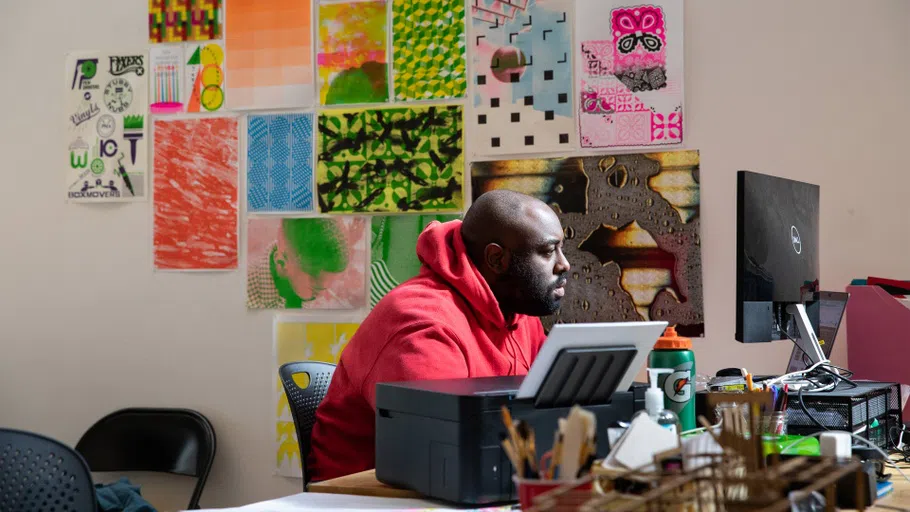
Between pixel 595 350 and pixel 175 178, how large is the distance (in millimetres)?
2459

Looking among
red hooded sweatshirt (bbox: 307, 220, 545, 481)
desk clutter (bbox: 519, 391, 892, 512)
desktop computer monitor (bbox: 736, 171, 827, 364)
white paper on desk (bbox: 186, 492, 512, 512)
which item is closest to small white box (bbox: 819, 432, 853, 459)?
desk clutter (bbox: 519, 391, 892, 512)

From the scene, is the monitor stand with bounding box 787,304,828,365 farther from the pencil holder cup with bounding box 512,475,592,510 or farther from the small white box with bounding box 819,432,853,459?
the pencil holder cup with bounding box 512,475,592,510

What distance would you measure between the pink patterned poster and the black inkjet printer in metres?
1.68

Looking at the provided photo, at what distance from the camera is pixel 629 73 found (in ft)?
9.86

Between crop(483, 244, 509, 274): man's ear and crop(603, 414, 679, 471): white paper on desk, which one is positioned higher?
crop(483, 244, 509, 274): man's ear

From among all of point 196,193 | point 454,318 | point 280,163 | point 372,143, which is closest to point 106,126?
point 196,193

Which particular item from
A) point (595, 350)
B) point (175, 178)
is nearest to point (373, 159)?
point (175, 178)

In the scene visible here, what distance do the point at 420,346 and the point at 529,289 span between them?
0.46 meters

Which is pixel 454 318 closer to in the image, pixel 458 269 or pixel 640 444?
pixel 458 269

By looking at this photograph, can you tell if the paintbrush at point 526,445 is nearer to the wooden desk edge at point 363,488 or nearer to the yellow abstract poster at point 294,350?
the wooden desk edge at point 363,488

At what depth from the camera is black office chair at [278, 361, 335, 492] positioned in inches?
83.1

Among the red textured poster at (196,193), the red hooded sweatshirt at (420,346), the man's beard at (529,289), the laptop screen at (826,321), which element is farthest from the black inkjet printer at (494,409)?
the red textured poster at (196,193)

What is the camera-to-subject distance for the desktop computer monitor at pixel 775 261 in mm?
1849

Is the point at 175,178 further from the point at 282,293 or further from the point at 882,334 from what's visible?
the point at 882,334
